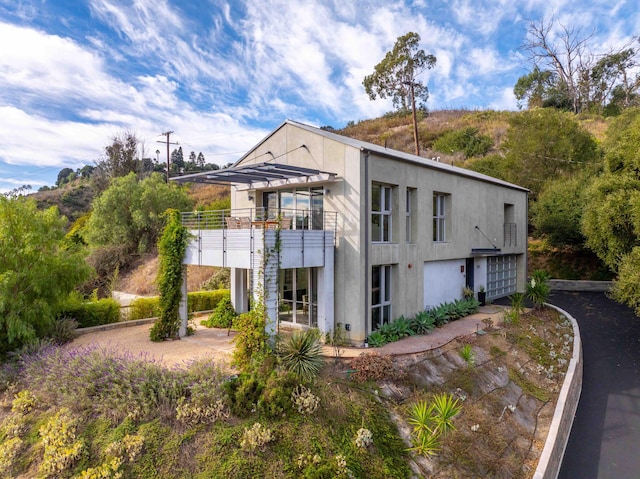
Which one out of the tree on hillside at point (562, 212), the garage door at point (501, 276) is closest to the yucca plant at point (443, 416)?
the garage door at point (501, 276)

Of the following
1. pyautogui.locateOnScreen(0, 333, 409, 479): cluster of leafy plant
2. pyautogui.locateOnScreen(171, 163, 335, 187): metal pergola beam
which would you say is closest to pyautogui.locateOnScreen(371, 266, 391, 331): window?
pyautogui.locateOnScreen(171, 163, 335, 187): metal pergola beam

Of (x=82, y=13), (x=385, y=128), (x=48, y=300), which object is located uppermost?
(x=385, y=128)

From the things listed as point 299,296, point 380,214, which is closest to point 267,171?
point 380,214

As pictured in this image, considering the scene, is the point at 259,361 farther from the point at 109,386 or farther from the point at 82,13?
the point at 82,13

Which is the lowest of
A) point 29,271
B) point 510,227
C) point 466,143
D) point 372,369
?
point 372,369

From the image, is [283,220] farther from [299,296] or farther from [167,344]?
[167,344]

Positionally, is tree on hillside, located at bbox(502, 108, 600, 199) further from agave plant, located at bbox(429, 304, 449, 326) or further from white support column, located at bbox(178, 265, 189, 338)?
white support column, located at bbox(178, 265, 189, 338)

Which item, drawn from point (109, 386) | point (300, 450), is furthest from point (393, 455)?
point (109, 386)
